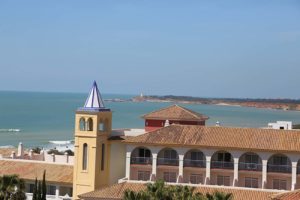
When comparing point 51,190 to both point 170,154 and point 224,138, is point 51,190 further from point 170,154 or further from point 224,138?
point 224,138

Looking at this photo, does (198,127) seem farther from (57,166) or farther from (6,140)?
(6,140)

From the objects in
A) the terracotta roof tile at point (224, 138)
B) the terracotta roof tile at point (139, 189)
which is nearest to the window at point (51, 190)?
the terracotta roof tile at point (139, 189)

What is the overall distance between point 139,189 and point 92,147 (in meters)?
5.27

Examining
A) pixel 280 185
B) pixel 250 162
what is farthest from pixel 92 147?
pixel 280 185

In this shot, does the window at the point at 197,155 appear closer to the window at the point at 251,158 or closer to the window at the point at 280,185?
the window at the point at 251,158

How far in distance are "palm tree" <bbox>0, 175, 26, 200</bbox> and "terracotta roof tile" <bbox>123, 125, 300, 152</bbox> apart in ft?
29.5

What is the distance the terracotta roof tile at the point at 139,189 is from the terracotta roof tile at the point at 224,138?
3271 millimetres

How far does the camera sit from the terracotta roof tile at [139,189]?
4278 cm

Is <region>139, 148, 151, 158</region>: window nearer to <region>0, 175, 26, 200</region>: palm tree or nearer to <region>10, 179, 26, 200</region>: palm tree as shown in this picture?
<region>10, 179, 26, 200</region>: palm tree

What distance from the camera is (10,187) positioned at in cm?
4088

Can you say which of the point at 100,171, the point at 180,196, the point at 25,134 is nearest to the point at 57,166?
the point at 100,171

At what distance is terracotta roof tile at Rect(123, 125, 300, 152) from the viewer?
45656 mm

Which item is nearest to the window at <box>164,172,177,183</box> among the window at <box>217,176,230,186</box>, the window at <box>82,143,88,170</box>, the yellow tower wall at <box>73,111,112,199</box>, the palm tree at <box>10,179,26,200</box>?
the window at <box>217,176,230,186</box>

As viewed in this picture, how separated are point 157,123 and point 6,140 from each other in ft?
295
